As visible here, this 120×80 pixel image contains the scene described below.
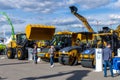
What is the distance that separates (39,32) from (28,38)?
1083 mm

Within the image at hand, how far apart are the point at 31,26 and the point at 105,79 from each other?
11777mm

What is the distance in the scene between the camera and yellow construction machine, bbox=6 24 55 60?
89.3 feet

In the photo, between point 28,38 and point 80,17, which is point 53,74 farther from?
point 80,17

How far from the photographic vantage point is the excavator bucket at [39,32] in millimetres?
26812

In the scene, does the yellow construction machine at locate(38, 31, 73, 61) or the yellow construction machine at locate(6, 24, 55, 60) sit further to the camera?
the yellow construction machine at locate(38, 31, 73, 61)

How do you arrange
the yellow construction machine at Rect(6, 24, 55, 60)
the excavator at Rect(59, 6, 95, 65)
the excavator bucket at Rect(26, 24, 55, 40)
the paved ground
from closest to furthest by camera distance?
the paved ground, the excavator at Rect(59, 6, 95, 65), the excavator bucket at Rect(26, 24, 55, 40), the yellow construction machine at Rect(6, 24, 55, 60)

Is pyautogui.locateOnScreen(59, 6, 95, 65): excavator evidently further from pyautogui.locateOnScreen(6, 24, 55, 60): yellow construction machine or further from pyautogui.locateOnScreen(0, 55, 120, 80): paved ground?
pyautogui.locateOnScreen(0, 55, 120, 80): paved ground

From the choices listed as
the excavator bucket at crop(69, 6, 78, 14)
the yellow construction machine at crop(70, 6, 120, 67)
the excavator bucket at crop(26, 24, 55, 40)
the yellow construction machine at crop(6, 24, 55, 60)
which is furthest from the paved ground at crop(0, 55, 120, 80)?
the excavator bucket at crop(69, 6, 78, 14)

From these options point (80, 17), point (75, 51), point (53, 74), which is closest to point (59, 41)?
point (75, 51)

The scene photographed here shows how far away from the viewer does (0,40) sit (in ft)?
169

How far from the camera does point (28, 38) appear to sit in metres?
27.7

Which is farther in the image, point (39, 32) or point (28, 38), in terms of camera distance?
point (39, 32)

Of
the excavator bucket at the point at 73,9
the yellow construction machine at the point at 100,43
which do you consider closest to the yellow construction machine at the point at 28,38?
the yellow construction machine at the point at 100,43

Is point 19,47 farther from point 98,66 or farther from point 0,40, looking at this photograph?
point 0,40
